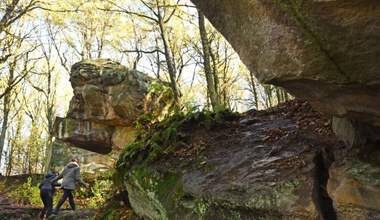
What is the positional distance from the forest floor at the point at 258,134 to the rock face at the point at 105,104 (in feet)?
37.3

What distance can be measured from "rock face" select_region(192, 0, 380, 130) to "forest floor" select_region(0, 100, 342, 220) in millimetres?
1226

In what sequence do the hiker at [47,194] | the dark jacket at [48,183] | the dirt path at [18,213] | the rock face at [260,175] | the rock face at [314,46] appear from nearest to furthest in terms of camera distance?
the rock face at [314,46] → the rock face at [260,175] → the hiker at [47,194] → the dark jacket at [48,183] → the dirt path at [18,213]

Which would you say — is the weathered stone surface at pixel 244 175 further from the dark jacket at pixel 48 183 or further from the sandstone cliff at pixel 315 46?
the dark jacket at pixel 48 183

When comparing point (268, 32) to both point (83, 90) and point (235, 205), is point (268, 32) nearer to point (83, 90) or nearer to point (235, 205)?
point (235, 205)

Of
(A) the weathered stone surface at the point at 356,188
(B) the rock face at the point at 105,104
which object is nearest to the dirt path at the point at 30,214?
(B) the rock face at the point at 105,104

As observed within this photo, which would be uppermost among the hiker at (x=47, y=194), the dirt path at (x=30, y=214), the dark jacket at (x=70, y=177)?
the dark jacket at (x=70, y=177)

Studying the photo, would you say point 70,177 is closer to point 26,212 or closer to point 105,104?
point 26,212

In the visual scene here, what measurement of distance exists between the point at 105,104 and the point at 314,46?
16332mm

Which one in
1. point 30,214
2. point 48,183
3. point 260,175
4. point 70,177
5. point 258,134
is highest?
point 258,134

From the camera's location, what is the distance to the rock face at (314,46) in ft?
8.21

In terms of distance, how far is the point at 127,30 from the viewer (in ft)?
75.2

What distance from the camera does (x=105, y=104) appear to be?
717 inches

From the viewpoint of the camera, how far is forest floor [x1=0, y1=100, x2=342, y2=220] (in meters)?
4.63

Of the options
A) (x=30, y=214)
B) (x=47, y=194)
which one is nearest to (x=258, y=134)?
(x=47, y=194)
